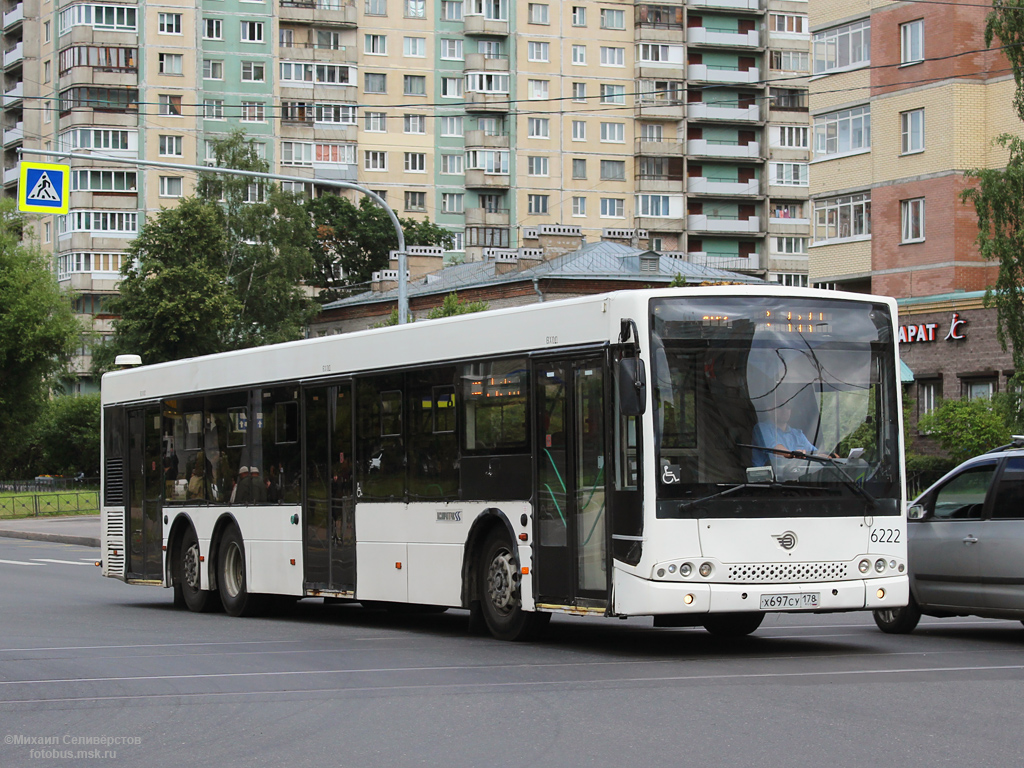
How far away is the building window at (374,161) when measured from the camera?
9856 centimetres

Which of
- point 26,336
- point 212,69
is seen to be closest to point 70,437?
point 26,336

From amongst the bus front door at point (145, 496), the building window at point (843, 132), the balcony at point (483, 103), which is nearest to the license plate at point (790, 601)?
the bus front door at point (145, 496)

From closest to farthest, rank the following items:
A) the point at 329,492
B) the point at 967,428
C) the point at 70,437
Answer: the point at 329,492 < the point at 967,428 < the point at 70,437

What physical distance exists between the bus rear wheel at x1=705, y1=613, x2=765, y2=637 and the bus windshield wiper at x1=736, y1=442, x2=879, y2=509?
5.50 ft

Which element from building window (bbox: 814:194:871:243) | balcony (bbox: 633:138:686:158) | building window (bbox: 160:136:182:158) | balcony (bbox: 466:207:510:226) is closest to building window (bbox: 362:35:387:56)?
balcony (bbox: 466:207:510:226)

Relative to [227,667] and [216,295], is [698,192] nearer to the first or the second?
[216,295]

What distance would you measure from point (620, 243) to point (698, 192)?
80.3 feet

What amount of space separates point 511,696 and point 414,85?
92.9 m

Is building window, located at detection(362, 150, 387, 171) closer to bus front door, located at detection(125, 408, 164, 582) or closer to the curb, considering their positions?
the curb

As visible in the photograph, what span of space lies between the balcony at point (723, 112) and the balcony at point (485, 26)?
42.2ft

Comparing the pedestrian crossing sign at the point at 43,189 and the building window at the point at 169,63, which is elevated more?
the building window at the point at 169,63

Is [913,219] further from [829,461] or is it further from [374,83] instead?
[374,83]

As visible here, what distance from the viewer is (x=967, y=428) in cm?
4131

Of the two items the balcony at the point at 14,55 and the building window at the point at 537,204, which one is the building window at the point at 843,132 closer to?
the building window at the point at 537,204
